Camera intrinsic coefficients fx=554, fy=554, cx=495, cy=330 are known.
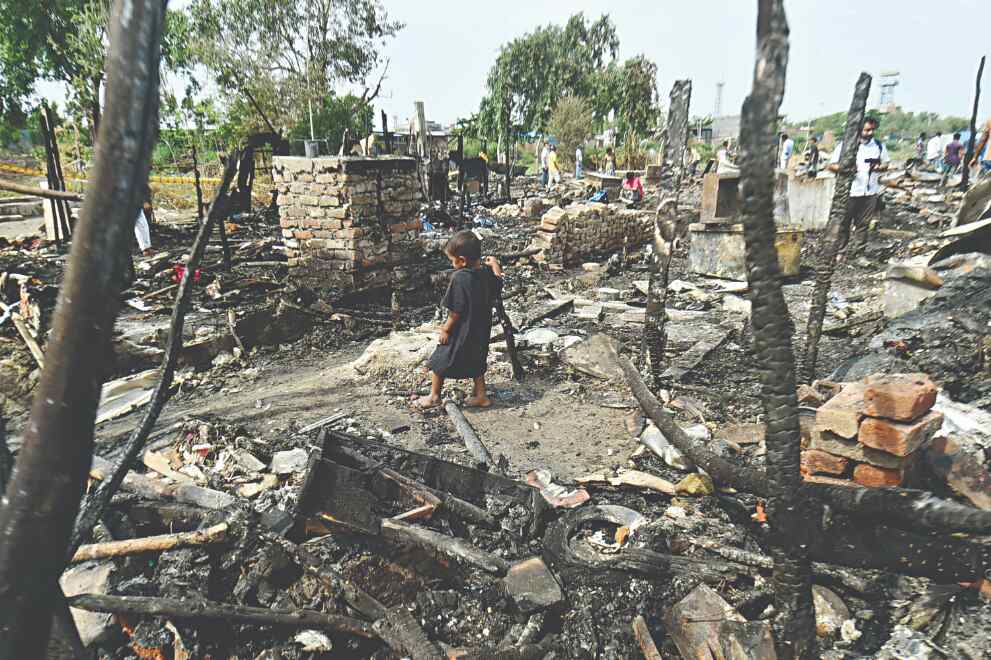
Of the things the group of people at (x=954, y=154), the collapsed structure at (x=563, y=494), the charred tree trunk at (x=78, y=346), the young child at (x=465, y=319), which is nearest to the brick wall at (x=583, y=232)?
the collapsed structure at (x=563, y=494)

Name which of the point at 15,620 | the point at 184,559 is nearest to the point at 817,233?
the point at 184,559

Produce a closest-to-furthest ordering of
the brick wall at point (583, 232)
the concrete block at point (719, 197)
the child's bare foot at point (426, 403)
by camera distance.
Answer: the child's bare foot at point (426, 403), the concrete block at point (719, 197), the brick wall at point (583, 232)

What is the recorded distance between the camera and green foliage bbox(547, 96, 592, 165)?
30281 millimetres

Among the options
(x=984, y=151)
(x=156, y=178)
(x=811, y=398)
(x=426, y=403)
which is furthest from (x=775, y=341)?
(x=156, y=178)

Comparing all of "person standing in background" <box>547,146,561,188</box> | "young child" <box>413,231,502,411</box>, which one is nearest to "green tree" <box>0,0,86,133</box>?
"person standing in background" <box>547,146,561,188</box>

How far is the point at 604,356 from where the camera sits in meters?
6.07

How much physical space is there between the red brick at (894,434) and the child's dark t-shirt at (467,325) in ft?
9.31

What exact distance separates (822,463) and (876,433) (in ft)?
1.27

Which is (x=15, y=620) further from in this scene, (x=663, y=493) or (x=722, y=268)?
(x=722, y=268)

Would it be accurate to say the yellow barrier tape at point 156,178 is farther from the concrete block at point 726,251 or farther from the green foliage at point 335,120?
the concrete block at point 726,251

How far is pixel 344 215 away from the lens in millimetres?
7254

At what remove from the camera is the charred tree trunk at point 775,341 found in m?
1.52

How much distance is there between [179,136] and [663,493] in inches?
916

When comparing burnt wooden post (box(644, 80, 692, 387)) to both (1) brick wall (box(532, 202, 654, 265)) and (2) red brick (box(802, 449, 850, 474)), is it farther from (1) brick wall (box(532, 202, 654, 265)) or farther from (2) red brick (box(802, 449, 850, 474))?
(1) brick wall (box(532, 202, 654, 265))
